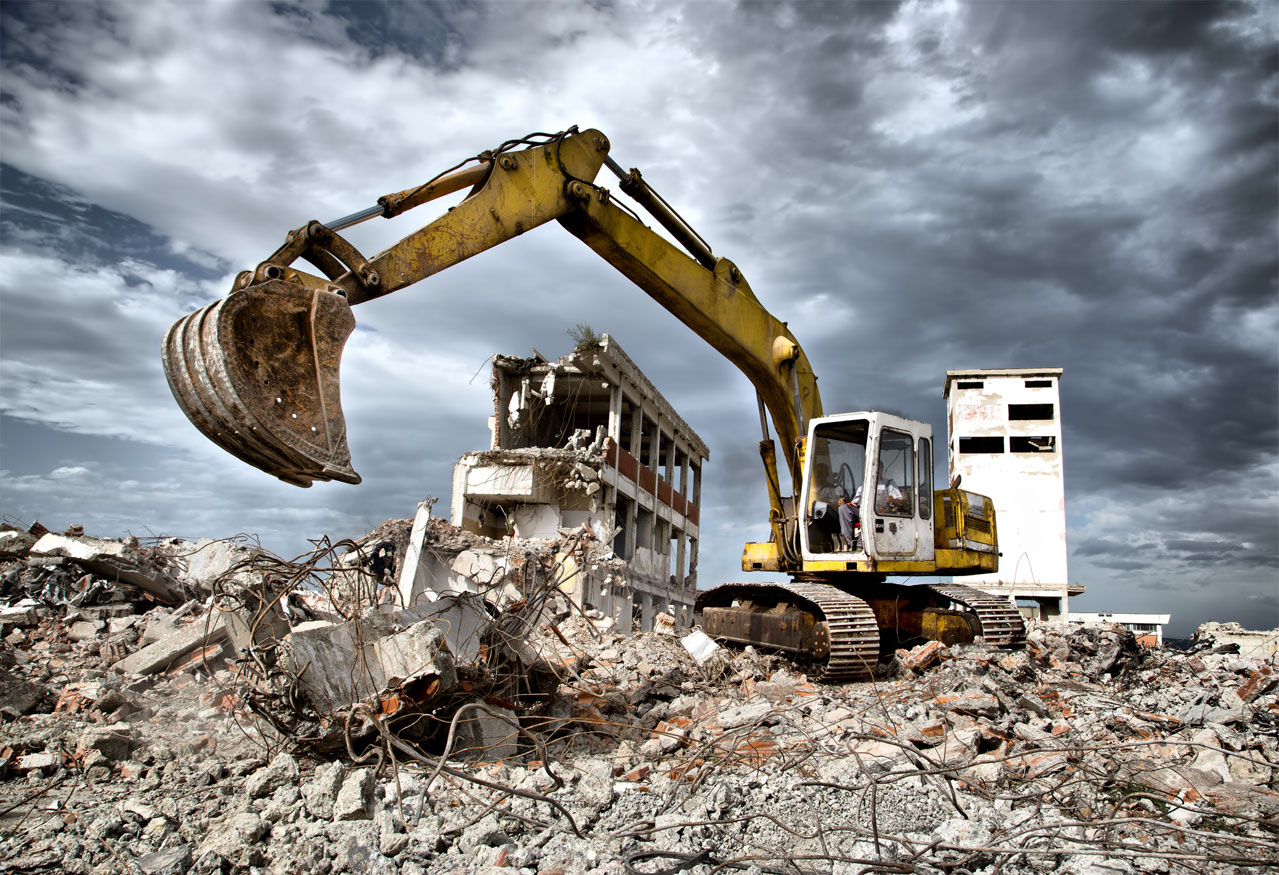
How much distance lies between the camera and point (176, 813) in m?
4.21

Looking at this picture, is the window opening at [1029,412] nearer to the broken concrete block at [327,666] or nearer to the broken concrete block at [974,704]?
the broken concrete block at [974,704]

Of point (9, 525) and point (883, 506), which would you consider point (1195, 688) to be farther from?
point (9, 525)

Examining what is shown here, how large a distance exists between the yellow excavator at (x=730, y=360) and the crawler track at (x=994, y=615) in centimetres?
2

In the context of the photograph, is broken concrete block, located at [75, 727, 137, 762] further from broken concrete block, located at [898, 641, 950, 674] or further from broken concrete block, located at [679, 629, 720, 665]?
broken concrete block, located at [898, 641, 950, 674]

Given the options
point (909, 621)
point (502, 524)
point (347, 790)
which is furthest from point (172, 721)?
point (502, 524)

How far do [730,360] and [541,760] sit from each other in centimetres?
485

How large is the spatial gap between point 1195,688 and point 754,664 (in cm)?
398

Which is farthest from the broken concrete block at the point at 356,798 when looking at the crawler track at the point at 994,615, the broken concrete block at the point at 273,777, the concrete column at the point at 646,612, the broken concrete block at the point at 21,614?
the concrete column at the point at 646,612

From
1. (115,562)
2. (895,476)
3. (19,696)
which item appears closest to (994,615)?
(895,476)

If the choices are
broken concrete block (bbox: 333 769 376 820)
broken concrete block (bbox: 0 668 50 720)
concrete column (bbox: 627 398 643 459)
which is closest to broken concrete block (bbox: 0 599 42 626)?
broken concrete block (bbox: 0 668 50 720)

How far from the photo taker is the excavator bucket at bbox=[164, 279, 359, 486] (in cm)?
396

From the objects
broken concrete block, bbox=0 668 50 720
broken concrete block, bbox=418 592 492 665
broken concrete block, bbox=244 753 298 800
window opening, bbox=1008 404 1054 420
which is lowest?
broken concrete block, bbox=244 753 298 800

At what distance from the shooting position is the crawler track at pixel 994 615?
902 centimetres

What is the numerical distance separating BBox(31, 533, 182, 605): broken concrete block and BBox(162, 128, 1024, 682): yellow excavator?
20.3ft
